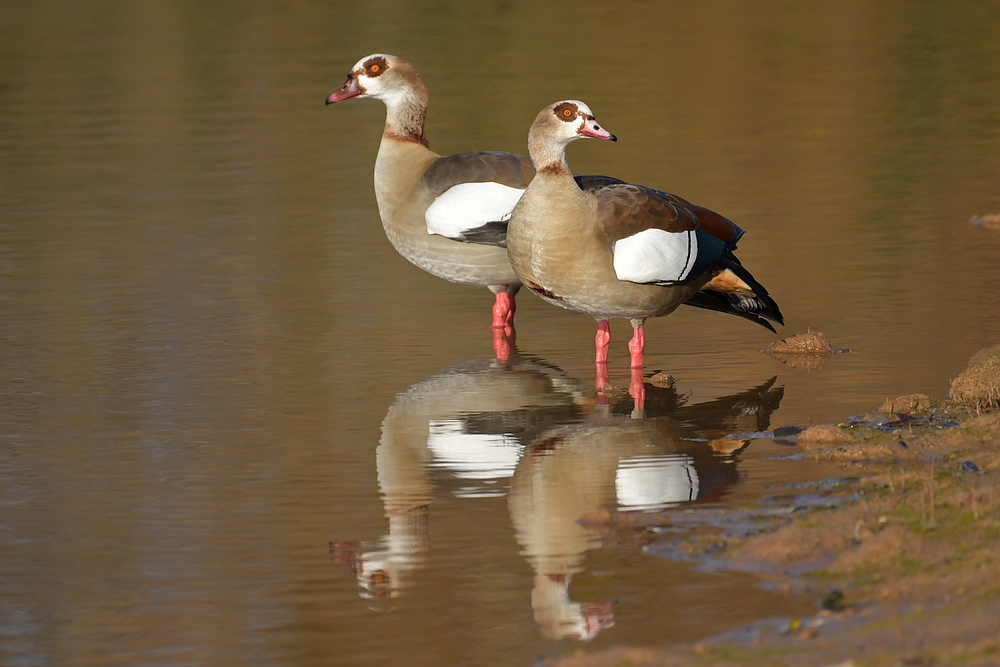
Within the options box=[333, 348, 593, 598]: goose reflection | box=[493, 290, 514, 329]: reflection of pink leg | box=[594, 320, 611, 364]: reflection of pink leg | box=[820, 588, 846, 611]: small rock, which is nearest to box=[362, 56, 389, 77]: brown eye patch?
box=[493, 290, 514, 329]: reflection of pink leg

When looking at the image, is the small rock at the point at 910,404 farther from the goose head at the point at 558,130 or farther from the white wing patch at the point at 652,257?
the goose head at the point at 558,130

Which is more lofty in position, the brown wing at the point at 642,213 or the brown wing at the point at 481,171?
the brown wing at the point at 481,171

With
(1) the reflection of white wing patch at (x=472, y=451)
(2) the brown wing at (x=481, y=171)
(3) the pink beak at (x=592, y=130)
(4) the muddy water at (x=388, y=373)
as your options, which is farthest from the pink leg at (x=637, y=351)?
(2) the brown wing at (x=481, y=171)

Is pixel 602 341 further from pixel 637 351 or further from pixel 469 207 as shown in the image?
pixel 469 207

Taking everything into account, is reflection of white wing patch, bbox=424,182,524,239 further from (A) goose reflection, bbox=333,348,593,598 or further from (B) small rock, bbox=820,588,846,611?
(B) small rock, bbox=820,588,846,611

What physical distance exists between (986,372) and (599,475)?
77.3 inches

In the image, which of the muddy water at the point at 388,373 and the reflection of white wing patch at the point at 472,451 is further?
the reflection of white wing patch at the point at 472,451

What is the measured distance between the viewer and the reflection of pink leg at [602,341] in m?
9.38

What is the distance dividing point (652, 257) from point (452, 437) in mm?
1568

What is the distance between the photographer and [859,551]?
18.0 ft

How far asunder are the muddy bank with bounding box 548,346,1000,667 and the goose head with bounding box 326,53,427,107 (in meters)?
5.00

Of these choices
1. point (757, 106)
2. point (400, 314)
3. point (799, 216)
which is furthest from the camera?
point (757, 106)

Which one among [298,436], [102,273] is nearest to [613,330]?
[298,436]

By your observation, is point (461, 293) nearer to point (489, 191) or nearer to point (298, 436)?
point (489, 191)
